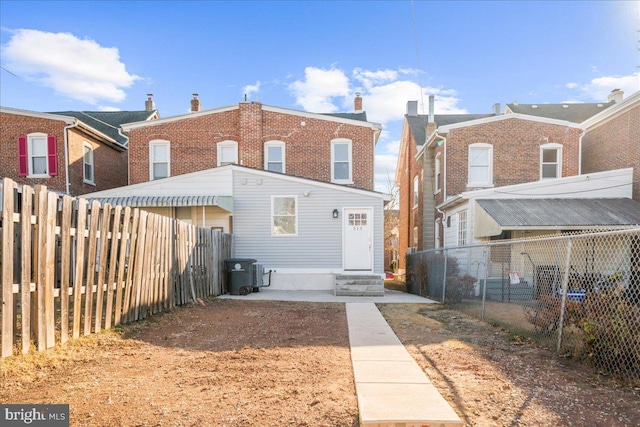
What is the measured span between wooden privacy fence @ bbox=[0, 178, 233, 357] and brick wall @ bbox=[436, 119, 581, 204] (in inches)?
459

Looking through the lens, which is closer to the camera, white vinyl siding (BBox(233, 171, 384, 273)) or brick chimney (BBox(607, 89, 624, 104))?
white vinyl siding (BBox(233, 171, 384, 273))

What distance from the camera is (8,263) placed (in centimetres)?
386

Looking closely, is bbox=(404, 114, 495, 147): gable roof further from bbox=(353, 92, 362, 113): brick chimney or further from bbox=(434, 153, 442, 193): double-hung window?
bbox=(353, 92, 362, 113): brick chimney

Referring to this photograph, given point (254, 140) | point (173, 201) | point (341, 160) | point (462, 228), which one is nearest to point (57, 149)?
point (173, 201)

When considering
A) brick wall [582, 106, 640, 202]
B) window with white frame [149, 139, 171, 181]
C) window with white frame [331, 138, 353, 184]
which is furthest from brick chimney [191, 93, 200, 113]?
brick wall [582, 106, 640, 202]

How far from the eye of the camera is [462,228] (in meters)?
14.4

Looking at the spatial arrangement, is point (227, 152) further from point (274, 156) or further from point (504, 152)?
point (504, 152)

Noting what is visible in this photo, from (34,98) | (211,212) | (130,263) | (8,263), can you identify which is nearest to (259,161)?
(211,212)

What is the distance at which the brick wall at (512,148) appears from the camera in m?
15.8

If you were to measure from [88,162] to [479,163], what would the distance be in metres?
16.6

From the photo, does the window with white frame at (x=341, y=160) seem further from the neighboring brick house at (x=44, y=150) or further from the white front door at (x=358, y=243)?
the neighboring brick house at (x=44, y=150)

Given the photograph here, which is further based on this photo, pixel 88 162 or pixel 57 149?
pixel 88 162

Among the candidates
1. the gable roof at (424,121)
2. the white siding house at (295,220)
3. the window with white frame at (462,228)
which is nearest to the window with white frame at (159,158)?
the white siding house at (295,220)

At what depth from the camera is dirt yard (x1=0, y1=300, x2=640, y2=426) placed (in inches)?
121
